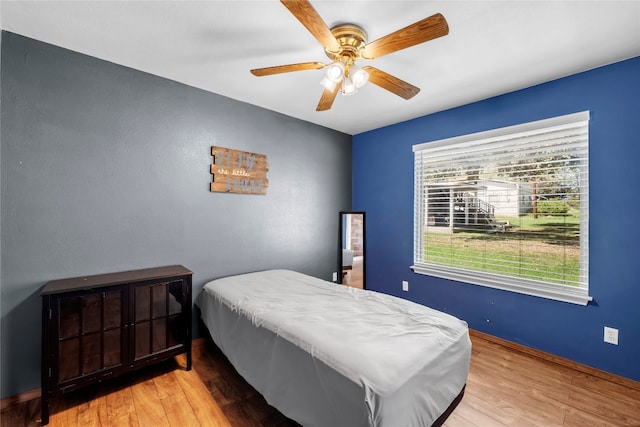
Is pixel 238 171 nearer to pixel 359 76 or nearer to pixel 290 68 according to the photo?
pixel 290 68

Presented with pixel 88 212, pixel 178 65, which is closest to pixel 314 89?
pixel 178 65

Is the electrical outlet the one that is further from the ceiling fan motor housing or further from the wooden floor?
the ceiling fan motor housing

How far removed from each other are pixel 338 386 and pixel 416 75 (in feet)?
8.13

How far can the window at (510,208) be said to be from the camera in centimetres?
241

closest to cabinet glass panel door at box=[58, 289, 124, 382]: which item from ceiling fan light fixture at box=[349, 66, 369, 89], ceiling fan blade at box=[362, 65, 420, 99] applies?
ceiling fan light fixture at box=[349, 66, 369, 89]

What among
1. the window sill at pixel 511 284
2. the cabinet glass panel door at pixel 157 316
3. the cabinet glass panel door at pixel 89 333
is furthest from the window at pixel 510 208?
the cabinet glass panel door at pixel 89 333

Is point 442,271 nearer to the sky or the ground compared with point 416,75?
nearer to the ground

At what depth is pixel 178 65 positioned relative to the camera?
7.55 feet

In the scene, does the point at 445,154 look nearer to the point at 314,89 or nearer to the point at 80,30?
the point at 314,89

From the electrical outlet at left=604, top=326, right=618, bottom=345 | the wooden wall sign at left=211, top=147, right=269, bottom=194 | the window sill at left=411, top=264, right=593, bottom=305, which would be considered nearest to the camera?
the electrical outlet at left=604, top=326, right=618, bottom=345

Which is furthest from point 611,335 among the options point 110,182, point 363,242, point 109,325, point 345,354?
point 110,182

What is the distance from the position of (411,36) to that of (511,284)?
2561 millimetres

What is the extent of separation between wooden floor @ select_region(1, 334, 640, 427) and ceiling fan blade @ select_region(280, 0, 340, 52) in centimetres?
228

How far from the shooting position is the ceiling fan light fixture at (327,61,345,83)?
1705mm
